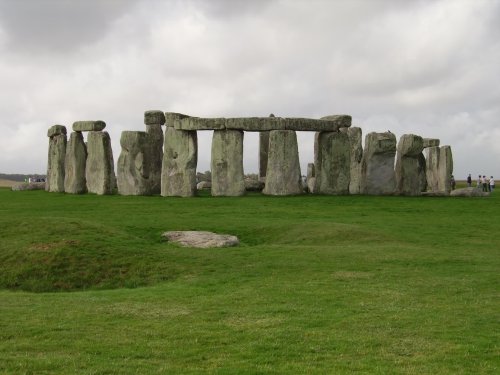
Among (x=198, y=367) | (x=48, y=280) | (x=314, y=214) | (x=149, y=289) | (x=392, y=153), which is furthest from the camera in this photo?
(x=392, y=153)

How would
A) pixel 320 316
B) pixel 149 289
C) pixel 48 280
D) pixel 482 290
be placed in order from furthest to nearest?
pixel 48 280 < pixel 149 289 < pixel 482 290 < pixel 320 316

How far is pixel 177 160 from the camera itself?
1353 inches

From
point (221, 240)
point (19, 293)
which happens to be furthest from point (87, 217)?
point (19, 293)

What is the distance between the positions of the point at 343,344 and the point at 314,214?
17.3 metres

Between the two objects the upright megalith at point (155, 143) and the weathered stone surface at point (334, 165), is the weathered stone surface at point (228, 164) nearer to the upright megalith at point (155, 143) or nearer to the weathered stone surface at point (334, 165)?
the upright megalith at point (155, 143)

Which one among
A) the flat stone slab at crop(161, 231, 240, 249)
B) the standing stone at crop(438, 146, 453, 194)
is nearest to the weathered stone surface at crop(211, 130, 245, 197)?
the flat stone slab at crop(161, 231, 240, 249)

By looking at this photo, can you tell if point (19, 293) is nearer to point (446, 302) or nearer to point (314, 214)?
point (446, 302)

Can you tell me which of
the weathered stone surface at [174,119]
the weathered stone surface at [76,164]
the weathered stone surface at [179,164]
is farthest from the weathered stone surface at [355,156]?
the weathered stone surface at [76,164]

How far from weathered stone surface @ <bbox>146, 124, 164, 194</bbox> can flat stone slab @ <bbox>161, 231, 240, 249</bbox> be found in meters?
15.2

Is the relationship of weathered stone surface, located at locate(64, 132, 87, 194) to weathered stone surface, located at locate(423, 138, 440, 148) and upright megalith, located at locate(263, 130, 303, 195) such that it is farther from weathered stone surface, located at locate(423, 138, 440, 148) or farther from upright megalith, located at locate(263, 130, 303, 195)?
weathered stone surface, located at locate(423, 138, 440, 148)

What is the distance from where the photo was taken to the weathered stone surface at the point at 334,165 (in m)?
35.6

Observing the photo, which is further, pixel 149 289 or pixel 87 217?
pixel 87 217

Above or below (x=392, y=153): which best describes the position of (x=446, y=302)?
below

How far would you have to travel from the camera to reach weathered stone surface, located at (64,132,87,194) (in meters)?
37.5
